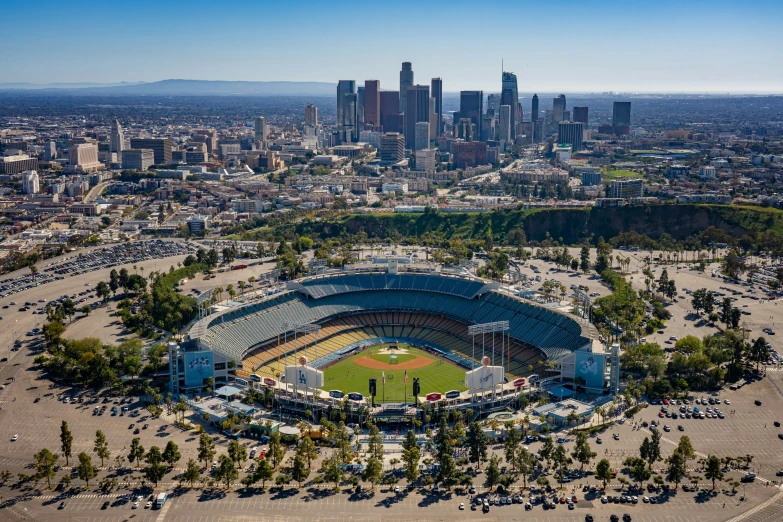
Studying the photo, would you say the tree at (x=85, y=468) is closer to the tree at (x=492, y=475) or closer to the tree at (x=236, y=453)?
the tree at (x=236, y=453)

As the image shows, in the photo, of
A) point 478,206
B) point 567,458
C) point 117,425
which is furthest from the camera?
point 478,206

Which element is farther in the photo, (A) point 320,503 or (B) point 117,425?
(B) point 117,425

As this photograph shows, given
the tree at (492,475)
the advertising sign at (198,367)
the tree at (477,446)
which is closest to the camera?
the tree at (492,475)

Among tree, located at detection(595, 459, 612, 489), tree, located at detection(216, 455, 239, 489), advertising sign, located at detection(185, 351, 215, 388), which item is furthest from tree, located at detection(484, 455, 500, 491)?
advertising sign, located at detection(185, 351, 215, 388)

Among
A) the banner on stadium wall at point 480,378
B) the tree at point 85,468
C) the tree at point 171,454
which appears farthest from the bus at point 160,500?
the banner on stadium wall at point 480,378

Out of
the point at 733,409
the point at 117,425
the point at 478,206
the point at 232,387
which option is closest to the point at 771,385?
the point at 733,409

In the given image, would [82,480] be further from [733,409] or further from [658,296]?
[658,296]
